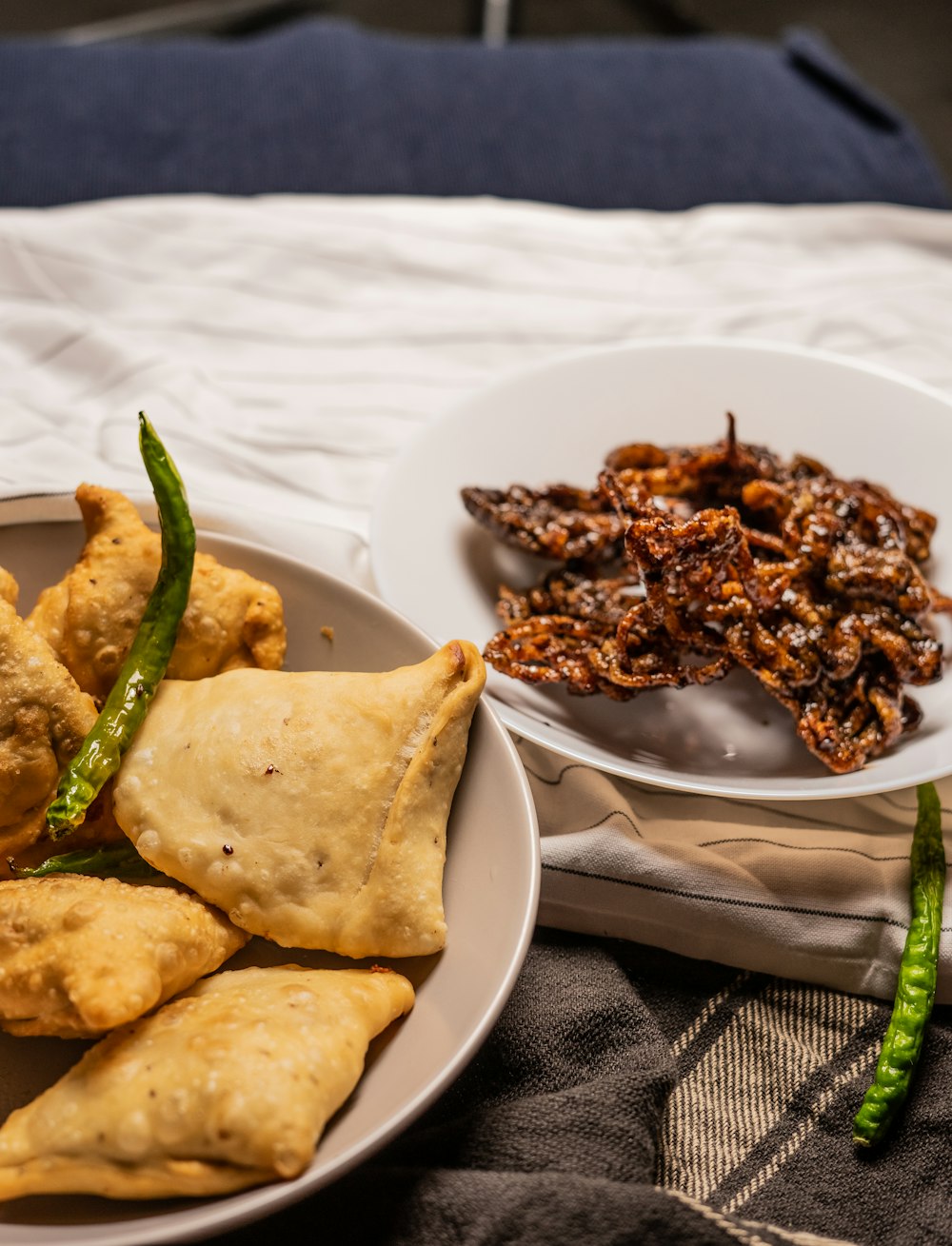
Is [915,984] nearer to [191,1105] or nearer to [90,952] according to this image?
[191,1105]

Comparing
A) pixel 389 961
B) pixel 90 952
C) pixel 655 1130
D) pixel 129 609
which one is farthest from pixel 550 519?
pixel 90 952

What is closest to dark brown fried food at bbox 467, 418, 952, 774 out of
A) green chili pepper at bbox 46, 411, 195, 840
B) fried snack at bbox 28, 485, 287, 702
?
fried snack at bbox 28, 485, 287, 702

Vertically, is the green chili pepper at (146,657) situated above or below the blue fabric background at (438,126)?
below

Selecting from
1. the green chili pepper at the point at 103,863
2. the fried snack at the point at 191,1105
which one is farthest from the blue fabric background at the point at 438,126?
the fried snack at the point at 191,1105

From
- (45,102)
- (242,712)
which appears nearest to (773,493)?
(242,712)

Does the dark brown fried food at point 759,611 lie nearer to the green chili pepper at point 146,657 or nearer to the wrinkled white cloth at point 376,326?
the wrinkled white cloth at point 376,326

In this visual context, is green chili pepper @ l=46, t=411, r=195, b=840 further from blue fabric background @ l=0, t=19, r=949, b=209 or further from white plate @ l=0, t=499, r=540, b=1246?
blue fabric background @ l=0, t=19, r=949, b=209

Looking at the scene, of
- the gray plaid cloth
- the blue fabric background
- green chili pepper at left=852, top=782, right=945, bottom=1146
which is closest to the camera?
the gray plaid cloth

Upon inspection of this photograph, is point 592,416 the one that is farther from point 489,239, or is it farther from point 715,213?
point 715,213
